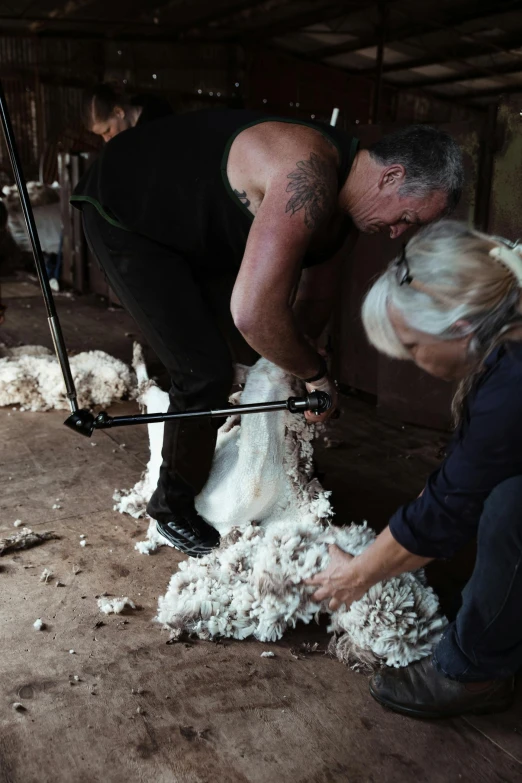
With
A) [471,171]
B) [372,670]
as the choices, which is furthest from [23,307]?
[372,670]

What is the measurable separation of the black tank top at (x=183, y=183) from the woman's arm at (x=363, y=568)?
3.20 ft

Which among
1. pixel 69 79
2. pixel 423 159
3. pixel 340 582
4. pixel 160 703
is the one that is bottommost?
pixel 160 703

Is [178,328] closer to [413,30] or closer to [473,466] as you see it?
[473,466]

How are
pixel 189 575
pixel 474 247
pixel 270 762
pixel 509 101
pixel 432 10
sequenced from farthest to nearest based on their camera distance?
pixel 432 10 → pixel 509 101 → pixel 189 575 → pixel 270 762 → pixel 474 247

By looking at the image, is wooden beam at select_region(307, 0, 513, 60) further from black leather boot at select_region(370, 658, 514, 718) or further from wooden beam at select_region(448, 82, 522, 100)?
black leather boot at select_region(370, 658, 514, 718)

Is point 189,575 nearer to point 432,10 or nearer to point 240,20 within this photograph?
point 432,10

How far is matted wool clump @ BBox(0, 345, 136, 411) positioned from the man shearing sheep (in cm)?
168

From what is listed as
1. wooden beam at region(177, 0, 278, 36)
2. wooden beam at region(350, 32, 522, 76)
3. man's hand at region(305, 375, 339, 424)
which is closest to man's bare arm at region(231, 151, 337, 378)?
man's hand at region(305, 375, 339, 424)

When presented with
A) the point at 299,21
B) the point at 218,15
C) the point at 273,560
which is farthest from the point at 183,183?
the point at 218,15

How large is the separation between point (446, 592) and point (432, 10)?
9152 millimetres

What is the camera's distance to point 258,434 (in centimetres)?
234

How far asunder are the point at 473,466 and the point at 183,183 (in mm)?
1166

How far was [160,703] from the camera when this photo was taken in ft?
5.25

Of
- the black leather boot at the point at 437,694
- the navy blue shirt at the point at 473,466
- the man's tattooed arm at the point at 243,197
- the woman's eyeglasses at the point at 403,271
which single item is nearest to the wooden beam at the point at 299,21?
the man's tattooed arm at the point at 243,197
